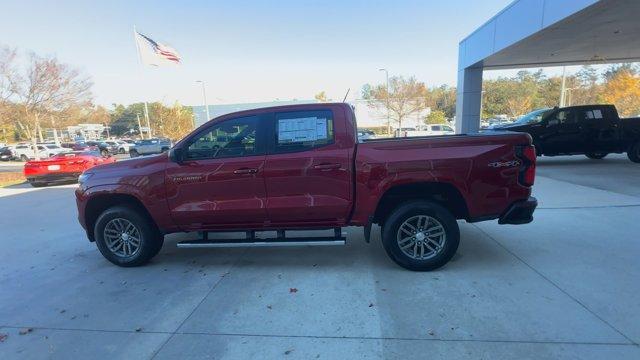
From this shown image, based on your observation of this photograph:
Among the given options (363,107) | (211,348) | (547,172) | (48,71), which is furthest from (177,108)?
(211,348)

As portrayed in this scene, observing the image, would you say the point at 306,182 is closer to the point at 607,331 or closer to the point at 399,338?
the point at 399,338

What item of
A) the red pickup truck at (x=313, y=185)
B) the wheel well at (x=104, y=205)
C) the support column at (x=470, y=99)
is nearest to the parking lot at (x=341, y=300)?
the red pickup truck at (x=313, y=185)

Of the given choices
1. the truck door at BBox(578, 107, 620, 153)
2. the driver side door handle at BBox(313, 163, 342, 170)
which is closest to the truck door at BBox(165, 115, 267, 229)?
the driver side door handle at BBox(313, 163, 342, 170)

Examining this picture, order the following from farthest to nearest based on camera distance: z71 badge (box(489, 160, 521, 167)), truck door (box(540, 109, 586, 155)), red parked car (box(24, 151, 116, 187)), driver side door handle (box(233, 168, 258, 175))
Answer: red parked car (box(24, 151, 116, 187))
truck door (box(540, 109, 586, 155))
driver side door handle (box(233, 168, 258, 175))
z71 badge (box(489, 160, 521, 167))

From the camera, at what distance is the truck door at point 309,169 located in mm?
4211

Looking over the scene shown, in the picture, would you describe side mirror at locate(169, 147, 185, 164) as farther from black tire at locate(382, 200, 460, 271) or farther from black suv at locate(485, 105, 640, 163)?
black suv at locate(485, 105, 640, 163)

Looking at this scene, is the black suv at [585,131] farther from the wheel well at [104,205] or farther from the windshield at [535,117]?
the wheel well at [104,205]

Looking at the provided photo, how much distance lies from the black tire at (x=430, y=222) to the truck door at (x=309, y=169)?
548mm

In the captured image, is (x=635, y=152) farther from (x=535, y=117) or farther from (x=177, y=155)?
(x=177, y=155)

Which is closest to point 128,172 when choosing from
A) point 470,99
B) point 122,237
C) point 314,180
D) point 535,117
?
point 122,237

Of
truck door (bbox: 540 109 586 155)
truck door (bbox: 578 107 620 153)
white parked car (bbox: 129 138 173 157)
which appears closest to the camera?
truck door (bbox: 578 107 620 153)

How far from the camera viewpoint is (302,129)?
14.4ft

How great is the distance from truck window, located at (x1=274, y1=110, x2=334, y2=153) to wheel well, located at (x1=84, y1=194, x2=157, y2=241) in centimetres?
197

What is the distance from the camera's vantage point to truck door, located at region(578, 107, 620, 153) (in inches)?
456
